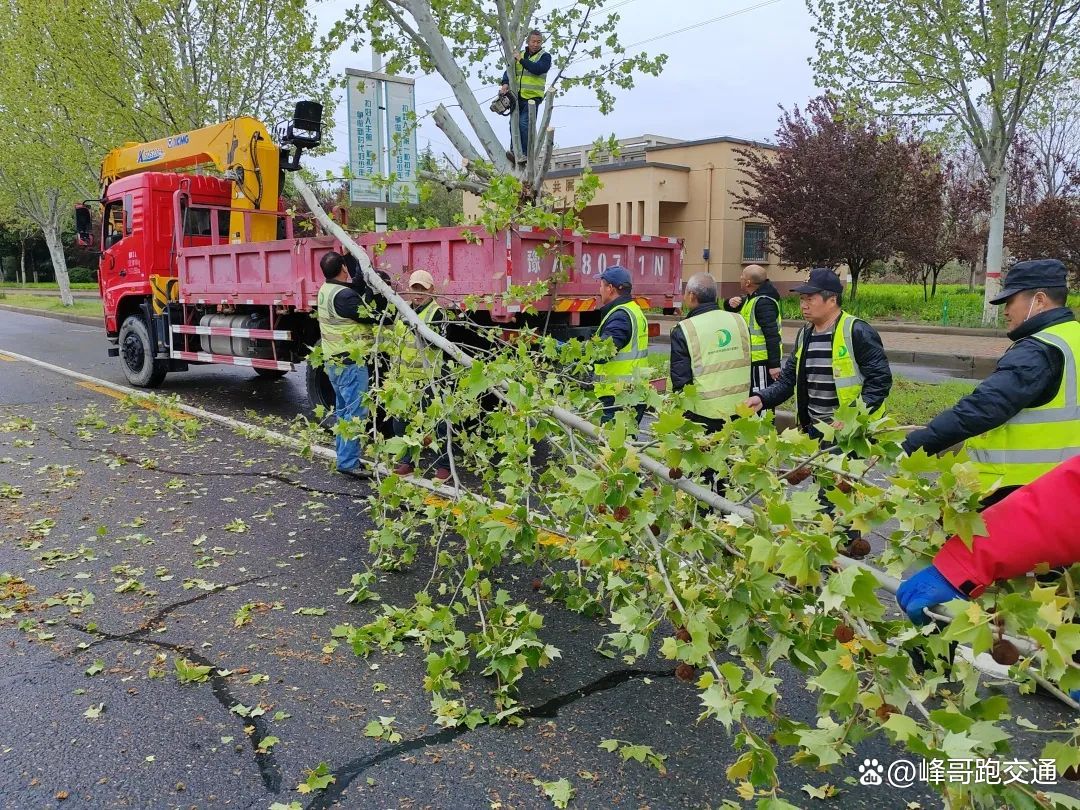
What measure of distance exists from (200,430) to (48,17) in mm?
14117

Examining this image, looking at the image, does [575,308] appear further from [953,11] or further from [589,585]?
[953,11]

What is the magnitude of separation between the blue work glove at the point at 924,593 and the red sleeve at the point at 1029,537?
2 cm

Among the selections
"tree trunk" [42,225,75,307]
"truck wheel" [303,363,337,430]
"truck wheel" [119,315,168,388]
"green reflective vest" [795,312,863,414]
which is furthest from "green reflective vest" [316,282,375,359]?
"tree trunk" [42,225,75,307]

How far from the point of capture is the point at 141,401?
32.1 feet

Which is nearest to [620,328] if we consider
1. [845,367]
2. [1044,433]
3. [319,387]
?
[845,367]

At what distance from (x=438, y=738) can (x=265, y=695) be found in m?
0.79

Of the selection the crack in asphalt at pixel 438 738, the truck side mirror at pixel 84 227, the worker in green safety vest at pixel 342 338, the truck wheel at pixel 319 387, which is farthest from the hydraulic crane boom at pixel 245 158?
the crack in asphalt at pixel 438 738

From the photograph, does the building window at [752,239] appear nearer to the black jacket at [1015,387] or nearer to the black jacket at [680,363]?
the black jacket at [680,363]

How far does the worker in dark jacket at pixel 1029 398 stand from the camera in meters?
2.98

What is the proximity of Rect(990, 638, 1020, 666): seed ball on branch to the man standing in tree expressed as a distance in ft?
31.7

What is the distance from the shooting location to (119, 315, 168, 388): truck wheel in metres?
11.1

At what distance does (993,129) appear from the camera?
15.7 m

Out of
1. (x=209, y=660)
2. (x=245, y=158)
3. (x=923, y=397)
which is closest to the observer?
(x=209, y=660)

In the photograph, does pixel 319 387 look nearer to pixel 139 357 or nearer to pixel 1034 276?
pixel 139 357
